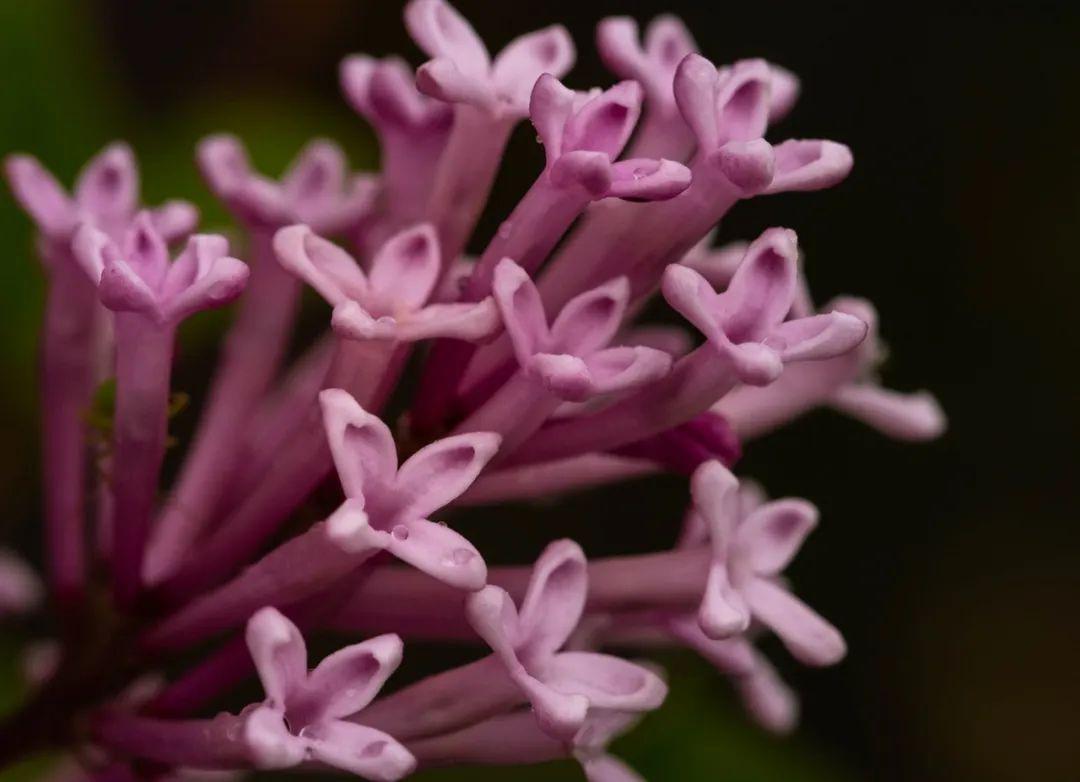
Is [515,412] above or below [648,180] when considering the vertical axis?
below

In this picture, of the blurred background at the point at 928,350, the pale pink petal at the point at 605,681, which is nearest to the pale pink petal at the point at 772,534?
the pale pink petal at the point at 605,681

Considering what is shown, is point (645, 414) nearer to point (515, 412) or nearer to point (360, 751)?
point (515, 412)

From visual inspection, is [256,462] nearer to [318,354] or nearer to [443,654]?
[318,354]

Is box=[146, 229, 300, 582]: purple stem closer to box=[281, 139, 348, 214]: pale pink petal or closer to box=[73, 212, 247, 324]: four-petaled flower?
box=[281, 139, 348, 214]: pale pink petal

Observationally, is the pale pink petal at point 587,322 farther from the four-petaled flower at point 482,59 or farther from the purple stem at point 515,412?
the four-petaled flower at point 482,59

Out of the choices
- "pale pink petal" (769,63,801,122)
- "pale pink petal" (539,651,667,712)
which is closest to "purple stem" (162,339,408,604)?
"pale pink petal" (539,651,667,712)

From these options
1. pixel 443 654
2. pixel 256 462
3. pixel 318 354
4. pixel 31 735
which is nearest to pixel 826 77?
pixel 443 654

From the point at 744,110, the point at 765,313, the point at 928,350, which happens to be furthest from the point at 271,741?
the point at 928,350
